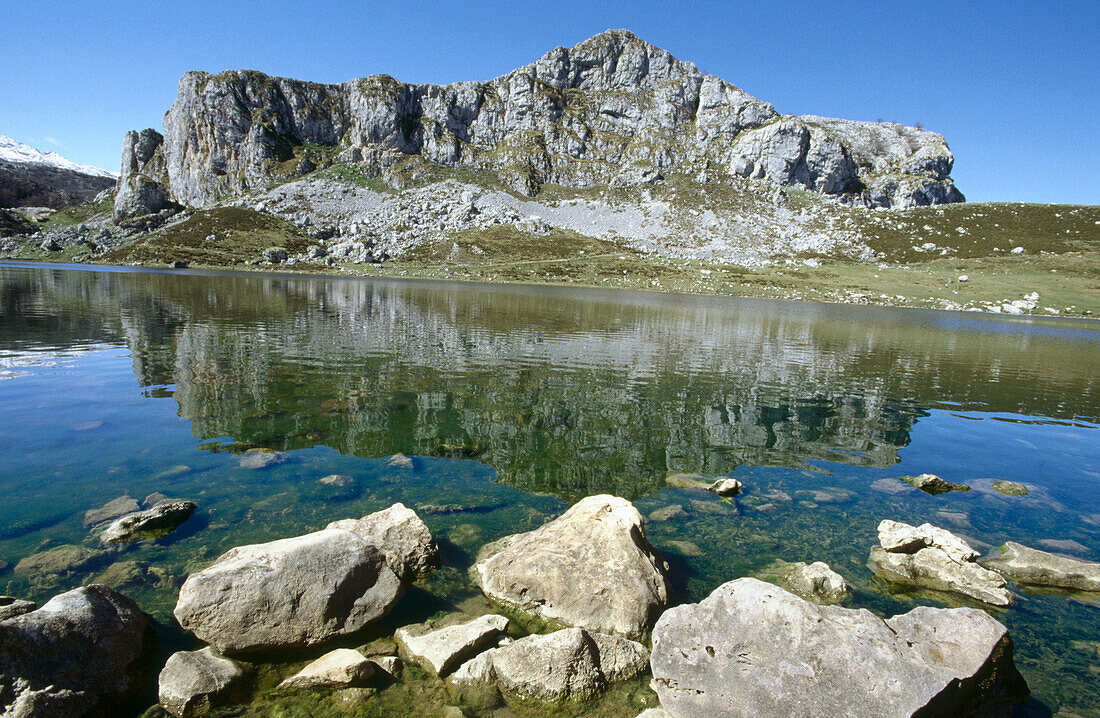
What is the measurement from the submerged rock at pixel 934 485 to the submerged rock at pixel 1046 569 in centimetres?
390

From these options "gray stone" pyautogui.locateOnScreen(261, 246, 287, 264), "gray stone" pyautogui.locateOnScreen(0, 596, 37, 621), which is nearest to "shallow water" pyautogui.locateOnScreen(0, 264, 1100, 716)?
"gray stone" pyautogui.locateOnScreen(0, 596, 37, 621)

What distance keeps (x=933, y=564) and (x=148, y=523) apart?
50.0 ft

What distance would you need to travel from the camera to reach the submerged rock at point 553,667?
6.38m

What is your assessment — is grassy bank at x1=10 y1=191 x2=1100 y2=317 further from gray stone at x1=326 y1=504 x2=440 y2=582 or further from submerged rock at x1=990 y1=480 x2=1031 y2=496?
gray stone at x1=326 y1=504 x2=440 y2=582

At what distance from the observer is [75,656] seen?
19.5ft

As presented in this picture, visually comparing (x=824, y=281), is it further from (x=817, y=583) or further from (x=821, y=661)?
(x=821, y=661)

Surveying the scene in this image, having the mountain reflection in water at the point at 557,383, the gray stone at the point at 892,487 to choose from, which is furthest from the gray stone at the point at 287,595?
the gray stone at the point at 892,487

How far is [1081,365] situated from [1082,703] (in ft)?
154

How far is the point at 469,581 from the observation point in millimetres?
8922

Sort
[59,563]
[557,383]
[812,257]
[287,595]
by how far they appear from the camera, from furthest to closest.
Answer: [812,257] → [557,383] → [59,563] → [287,595]

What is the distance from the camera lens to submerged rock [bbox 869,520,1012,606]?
902 cm

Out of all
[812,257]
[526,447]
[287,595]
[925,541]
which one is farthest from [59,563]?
[812,257]

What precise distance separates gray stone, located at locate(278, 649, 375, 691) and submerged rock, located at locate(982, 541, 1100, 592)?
11.7m

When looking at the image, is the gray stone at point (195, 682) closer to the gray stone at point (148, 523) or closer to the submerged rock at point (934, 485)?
the gray stone at point (148, 523)
